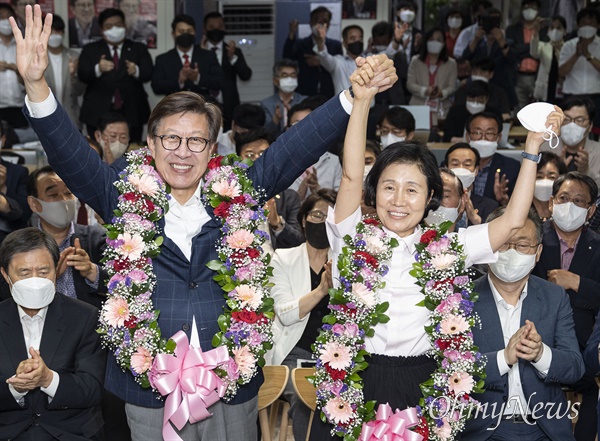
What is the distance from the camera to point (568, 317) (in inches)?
164

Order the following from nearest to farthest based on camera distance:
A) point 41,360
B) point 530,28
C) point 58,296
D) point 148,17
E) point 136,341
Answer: point 136,341
point 41,360
point 58,296
point 148,17
point 530,28

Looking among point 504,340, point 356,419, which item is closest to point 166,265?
point 356,419

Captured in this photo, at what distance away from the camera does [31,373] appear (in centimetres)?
390

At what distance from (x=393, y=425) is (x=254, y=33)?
8489 mm

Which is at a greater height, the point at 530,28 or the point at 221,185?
the point at 221,185

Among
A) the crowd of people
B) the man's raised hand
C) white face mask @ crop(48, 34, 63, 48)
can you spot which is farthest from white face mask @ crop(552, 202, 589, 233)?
white face mask @ crop(48, 34, 63, 48)

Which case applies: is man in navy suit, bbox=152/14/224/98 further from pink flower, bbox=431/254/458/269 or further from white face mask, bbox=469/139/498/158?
pink flower, bbox=431/254/458/269

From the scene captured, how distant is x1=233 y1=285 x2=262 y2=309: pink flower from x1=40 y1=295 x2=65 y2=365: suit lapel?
1.28 meters

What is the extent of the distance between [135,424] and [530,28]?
985cm

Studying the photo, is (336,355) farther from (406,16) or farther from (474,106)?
(406,16)

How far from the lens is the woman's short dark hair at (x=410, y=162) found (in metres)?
3.43

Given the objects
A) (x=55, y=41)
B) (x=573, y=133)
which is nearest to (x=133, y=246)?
(x=573, y=133)

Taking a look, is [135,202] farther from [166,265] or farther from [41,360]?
[41,360]

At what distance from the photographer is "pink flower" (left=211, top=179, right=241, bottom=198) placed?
330 cm
